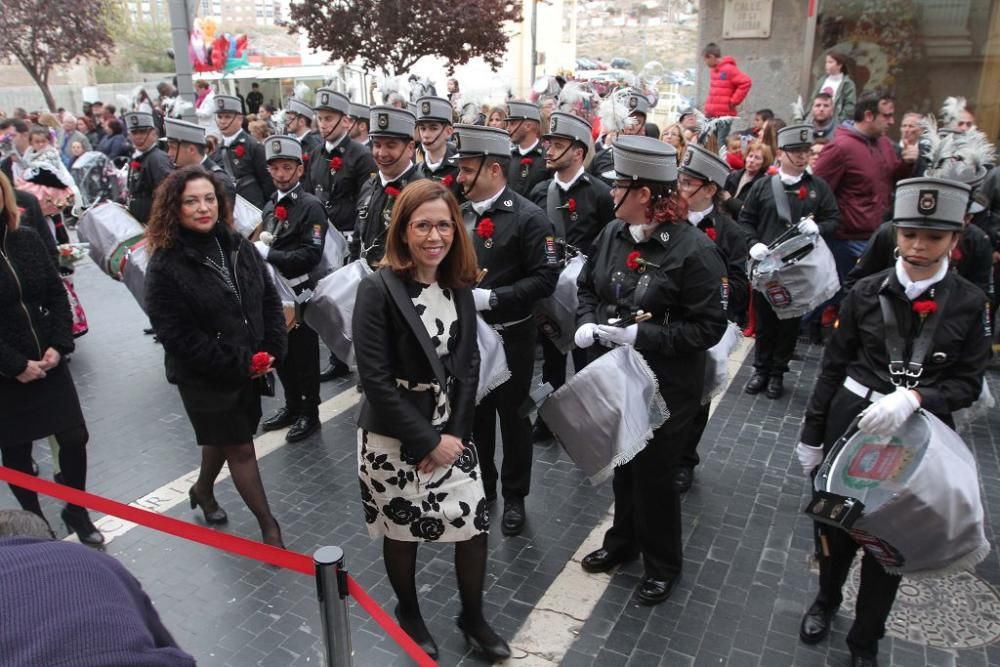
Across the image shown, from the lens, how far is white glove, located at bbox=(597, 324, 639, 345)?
12.1 ft

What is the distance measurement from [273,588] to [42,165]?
543 centimetres

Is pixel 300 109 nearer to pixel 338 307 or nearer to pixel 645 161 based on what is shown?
pixel 338 307

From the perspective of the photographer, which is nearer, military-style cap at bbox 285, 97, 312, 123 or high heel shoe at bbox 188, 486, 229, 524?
high heel shoe at bbox 188, 486, 229, 524

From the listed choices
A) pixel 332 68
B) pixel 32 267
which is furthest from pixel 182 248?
pixel 332 68

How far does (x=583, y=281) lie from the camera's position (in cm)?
417

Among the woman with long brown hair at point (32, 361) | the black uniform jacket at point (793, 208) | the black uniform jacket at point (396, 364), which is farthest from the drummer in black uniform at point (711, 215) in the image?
the woman with long brown hair at point (32, 361)

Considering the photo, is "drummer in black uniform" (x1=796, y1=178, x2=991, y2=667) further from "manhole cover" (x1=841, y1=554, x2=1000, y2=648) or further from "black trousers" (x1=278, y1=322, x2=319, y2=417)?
"black trousers" (x1=278, y1=322, x2=319, y2=417)

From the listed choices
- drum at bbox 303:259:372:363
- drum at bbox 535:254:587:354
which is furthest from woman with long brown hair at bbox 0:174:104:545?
drum at bbox 535:254:587:354

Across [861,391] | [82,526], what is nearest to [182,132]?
[82,526]

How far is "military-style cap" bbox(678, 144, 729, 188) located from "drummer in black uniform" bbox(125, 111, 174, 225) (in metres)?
5.01

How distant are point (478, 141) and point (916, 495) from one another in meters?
2.87

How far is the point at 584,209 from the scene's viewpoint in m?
5.82

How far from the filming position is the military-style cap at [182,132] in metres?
6.84

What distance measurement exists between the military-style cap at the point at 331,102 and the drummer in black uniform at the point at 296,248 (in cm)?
202
